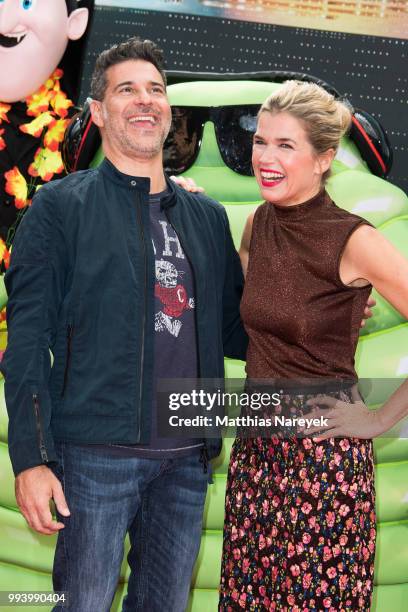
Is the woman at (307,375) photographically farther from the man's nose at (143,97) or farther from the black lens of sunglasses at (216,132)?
the black lens of sunglasses at (216,132)

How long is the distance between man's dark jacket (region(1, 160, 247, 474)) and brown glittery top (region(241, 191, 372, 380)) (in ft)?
0.42

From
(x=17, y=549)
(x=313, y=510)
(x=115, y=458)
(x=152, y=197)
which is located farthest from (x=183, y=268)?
(x=17, y=549)

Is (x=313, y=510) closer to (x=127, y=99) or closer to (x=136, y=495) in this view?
(x=136, y=495)

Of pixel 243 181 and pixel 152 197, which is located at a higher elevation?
pixel 243 181

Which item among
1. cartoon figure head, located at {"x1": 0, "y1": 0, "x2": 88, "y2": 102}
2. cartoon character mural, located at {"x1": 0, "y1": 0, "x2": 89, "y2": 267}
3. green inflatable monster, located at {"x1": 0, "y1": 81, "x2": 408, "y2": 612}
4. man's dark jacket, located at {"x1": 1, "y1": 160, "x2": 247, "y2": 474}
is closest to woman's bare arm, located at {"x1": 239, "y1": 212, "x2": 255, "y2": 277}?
man's dark jacket, located at {"x1": 1, "y1": 160, "x2": 247, "y2": 474}

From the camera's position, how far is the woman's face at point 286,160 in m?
1.68

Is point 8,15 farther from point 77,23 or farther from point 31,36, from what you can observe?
point 77,23

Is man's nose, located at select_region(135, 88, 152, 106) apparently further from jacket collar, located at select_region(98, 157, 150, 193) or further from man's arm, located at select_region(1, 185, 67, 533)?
man's arm, located at select_region(1, 185, 67, 533)

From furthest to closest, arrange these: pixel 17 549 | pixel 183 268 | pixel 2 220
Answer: pixel 2 220
pixel 17 549
pixel 183 268

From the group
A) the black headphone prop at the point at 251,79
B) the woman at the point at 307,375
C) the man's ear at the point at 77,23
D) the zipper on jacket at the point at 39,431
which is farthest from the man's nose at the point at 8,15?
the zipper on jacket at the point at 39,431

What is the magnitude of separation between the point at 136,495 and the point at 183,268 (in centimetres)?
44

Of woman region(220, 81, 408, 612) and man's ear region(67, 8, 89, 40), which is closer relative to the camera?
woman region(220, 81, 408, 612)

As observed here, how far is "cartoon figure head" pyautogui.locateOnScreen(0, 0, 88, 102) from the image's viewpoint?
266 centimetres

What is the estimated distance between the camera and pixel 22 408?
161 cm
